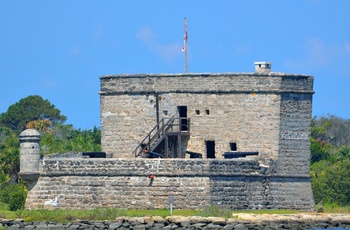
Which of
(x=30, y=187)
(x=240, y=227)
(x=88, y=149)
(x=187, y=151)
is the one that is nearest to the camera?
(x=240, y=227)

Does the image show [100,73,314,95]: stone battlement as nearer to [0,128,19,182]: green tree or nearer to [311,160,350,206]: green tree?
[311,160,350,206]: green tree

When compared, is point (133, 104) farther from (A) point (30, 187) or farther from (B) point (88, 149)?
(B) point (88, 149)

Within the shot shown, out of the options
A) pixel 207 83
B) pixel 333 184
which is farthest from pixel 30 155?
pixel 333 184

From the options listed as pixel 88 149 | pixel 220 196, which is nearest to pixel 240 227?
pixel 220 196

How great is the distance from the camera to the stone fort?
5328 cm

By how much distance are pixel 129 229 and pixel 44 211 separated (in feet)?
10.7

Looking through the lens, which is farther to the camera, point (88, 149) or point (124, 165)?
point (88, 149)

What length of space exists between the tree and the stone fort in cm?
3455

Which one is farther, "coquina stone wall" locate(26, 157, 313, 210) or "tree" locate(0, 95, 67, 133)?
"tree" locate(0, 95, 67, 133)

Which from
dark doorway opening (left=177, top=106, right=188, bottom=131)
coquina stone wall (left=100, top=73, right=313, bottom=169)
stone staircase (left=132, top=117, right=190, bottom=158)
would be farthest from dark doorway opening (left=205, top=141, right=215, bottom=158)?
dark doorway opening (left=177, top=106, right=188, bottom=131)

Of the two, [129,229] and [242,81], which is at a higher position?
[242,81]

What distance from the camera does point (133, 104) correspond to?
58.7 m

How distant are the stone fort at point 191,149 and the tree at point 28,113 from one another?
3455 centimetres

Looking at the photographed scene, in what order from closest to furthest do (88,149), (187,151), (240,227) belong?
(240,227) < (187,151) < (88,149)
